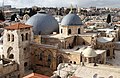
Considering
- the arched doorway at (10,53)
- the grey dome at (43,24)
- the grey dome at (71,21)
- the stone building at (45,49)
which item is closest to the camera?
the stone building at (45,49)

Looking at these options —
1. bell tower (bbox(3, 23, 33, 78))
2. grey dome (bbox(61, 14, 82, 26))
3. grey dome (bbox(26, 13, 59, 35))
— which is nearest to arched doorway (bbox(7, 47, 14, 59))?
bell tower (bbox(3, 23, 33, 78))

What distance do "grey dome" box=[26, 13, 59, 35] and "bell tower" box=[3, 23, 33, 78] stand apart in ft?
12.9

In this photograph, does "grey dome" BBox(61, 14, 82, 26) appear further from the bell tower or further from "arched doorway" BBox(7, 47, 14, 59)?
"arched doorway" BBox(7, 47, 14, 59)

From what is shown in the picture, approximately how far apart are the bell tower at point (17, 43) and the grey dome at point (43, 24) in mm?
3937

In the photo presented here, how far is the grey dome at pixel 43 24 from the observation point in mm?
31062

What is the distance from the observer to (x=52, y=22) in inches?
1266

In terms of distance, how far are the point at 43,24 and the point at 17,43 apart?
6.43 metres

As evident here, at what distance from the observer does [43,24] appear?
102 ft

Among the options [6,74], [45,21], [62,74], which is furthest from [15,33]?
[62,74]

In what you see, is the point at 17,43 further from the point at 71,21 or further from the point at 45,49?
the point at 71,21

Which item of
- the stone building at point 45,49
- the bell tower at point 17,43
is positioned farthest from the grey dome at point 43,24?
the bell tower at point 17,43

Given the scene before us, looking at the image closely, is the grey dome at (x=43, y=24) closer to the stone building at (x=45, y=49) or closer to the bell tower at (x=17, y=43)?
the stone building at (x=45, y=49)

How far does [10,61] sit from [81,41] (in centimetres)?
988

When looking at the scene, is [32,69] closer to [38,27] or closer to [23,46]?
[23,46]
